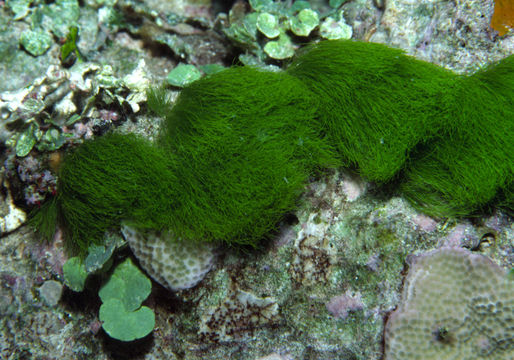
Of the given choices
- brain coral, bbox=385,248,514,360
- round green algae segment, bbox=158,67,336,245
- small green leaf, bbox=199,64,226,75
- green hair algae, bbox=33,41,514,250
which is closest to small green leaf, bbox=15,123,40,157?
green hair algae, bbox=33,41,514,250

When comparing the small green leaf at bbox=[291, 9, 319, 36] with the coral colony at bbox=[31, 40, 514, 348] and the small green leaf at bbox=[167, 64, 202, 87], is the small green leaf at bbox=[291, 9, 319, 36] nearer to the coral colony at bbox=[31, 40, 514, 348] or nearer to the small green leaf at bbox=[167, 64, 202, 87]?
the coral colony at bbox=[31, 40, 514, 348]

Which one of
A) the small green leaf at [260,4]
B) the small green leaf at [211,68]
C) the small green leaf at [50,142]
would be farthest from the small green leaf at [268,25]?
the small green leaf at [50,142]

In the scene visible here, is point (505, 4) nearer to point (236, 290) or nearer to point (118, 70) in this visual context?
point (236, 290)

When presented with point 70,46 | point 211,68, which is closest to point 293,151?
point 211,68

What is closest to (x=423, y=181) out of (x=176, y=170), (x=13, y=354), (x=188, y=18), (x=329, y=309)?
(x=329, y=309)

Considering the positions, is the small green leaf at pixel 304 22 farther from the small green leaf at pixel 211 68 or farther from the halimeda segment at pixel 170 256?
the halimeda segment at pixel 170 256

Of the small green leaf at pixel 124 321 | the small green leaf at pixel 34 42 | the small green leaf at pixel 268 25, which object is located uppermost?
the small green leaf at pixel 268 25
